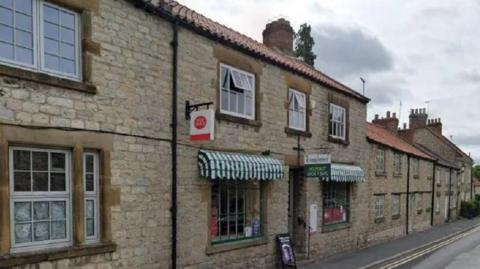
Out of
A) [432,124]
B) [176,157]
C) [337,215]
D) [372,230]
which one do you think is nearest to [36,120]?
[176,157]

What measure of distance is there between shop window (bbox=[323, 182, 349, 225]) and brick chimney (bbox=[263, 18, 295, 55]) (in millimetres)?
6254

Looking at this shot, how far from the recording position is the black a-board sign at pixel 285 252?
13125 millimetres

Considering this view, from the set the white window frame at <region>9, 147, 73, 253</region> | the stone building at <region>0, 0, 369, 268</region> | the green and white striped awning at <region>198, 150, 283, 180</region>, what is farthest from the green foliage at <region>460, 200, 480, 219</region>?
the white window frame at <region>9, 147, 73, 253</region>

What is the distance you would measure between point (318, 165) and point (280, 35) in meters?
7.66

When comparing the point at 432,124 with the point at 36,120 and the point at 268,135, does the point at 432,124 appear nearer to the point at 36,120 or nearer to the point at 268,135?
the point at 268,135

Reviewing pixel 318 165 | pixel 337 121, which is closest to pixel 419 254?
pixel 337 121

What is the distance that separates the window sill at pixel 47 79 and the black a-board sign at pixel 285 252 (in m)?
7.67

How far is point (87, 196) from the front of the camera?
26.3ft

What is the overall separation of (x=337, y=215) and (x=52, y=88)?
12733 mm

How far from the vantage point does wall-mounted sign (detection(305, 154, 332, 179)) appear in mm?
13414

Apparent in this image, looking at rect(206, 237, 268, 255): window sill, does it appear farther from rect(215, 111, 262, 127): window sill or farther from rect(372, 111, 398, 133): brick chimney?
rect(372, 111, 398, 133): brick chimney

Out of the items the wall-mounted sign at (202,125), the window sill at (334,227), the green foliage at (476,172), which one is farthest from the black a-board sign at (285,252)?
the green foliage at (476,172)

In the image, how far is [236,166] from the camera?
35.6 feet

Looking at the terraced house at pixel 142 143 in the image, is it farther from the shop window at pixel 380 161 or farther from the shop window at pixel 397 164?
the shop window at pixel 397 164
